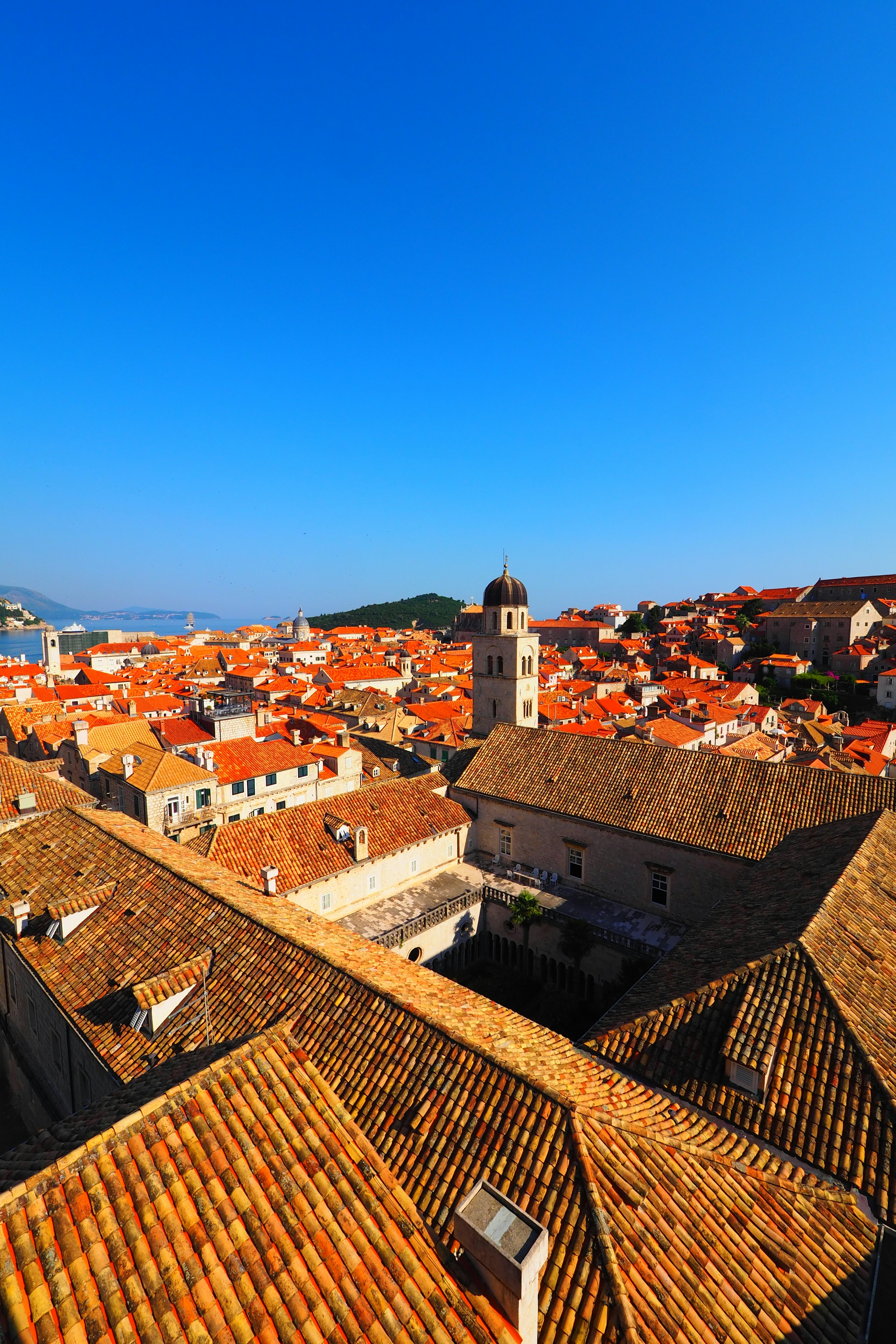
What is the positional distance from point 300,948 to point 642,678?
274 feet

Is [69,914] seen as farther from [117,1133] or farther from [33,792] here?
[33,792]

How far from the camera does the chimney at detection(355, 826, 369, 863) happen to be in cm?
2234

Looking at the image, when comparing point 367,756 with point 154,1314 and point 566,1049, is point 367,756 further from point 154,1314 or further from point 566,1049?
point 154,1314

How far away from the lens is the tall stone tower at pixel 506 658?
35.0m

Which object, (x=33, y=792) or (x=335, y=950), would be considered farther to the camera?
(x=33, y=792)

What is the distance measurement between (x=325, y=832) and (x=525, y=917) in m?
7.97

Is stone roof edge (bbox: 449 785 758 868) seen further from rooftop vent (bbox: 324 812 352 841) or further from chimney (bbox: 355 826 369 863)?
rooftop vent (bbox: 324 812 352 841)

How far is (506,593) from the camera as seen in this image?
35031 mm

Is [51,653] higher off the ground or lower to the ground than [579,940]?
higher

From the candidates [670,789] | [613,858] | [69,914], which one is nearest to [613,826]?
[613,858]

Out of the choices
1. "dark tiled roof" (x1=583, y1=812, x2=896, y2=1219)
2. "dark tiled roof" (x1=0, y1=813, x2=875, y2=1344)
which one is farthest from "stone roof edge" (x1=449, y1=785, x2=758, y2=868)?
"dark tiled roof" (x1=0, y1=813, x2=875, y2=1344)

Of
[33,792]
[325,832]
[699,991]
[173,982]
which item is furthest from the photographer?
[33,792]

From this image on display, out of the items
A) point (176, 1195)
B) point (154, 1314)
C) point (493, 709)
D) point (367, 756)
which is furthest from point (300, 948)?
point (367, 756)

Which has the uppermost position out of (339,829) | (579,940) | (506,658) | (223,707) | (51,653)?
(506,658)
